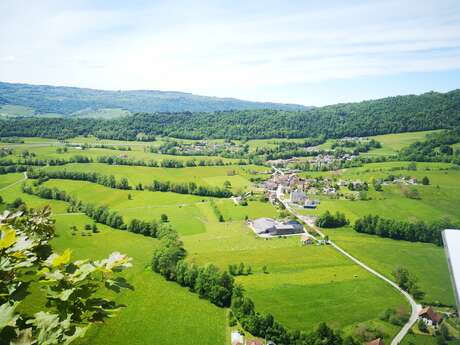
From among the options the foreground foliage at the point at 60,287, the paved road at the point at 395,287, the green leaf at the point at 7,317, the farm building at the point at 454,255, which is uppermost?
the farm building at the point at 454,255

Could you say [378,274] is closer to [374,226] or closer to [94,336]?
[374,226]

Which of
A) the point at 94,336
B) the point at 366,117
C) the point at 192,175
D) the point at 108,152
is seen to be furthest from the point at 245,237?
the point at 366,117

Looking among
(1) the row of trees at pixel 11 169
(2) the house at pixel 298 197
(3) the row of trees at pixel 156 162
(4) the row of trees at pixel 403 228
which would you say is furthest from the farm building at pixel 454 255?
(1) the row of trees at pixel 11 169

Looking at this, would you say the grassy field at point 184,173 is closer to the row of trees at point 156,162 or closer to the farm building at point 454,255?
the row of trees at point 156,162

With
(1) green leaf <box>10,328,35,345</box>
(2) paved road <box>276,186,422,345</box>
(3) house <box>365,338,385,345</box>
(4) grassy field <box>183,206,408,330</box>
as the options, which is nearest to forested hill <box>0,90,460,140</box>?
(2) paved road <box>276,186,422,345</box>

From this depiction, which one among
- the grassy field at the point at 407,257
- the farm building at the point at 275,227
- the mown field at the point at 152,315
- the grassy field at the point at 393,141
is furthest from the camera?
the grassy field at the point at 393,141

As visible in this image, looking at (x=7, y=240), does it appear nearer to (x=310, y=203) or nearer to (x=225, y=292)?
(x=225, y=292)

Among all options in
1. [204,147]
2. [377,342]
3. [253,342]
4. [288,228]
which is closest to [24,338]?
[253,342]
